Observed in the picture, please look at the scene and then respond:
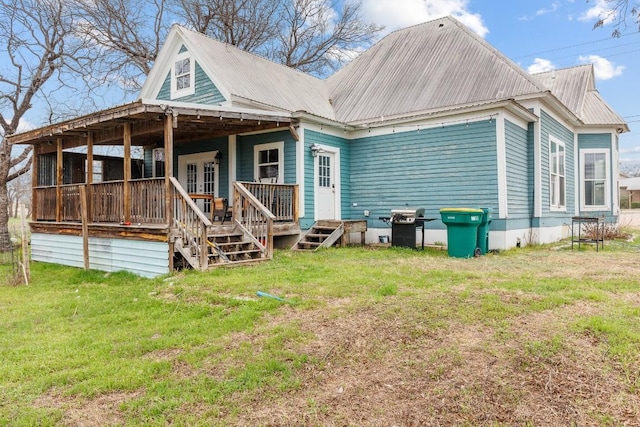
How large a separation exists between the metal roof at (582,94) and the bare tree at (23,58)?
1826 centimetres

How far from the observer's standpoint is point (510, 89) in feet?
35.9

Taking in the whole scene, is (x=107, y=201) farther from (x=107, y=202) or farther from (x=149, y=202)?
(x=149, y=202)

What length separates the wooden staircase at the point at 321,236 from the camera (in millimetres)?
10094

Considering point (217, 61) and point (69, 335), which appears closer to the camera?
point (69, 335)

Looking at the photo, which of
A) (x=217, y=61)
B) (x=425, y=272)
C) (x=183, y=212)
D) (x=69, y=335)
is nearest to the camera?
(x=69, y=335)

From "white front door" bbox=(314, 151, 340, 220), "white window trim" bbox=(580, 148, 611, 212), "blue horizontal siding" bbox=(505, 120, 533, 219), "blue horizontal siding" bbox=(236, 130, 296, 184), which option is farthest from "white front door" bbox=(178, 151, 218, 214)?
"white window trim" bbox=(580, 148, 611, 212)

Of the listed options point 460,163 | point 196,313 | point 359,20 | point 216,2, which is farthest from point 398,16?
point 196,313

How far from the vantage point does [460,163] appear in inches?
402

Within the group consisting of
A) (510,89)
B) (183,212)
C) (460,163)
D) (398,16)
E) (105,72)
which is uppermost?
(398,16)

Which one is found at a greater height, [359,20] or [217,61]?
[359,20]

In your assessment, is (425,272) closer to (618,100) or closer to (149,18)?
(618,100)

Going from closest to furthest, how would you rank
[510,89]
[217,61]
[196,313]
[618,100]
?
[196,313] → [510,89] → [217,61] → [618,100]

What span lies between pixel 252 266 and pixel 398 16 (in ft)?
55.8

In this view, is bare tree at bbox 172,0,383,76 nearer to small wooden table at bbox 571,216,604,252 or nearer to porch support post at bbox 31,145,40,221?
porch support post at bbox 31,145,40,221
